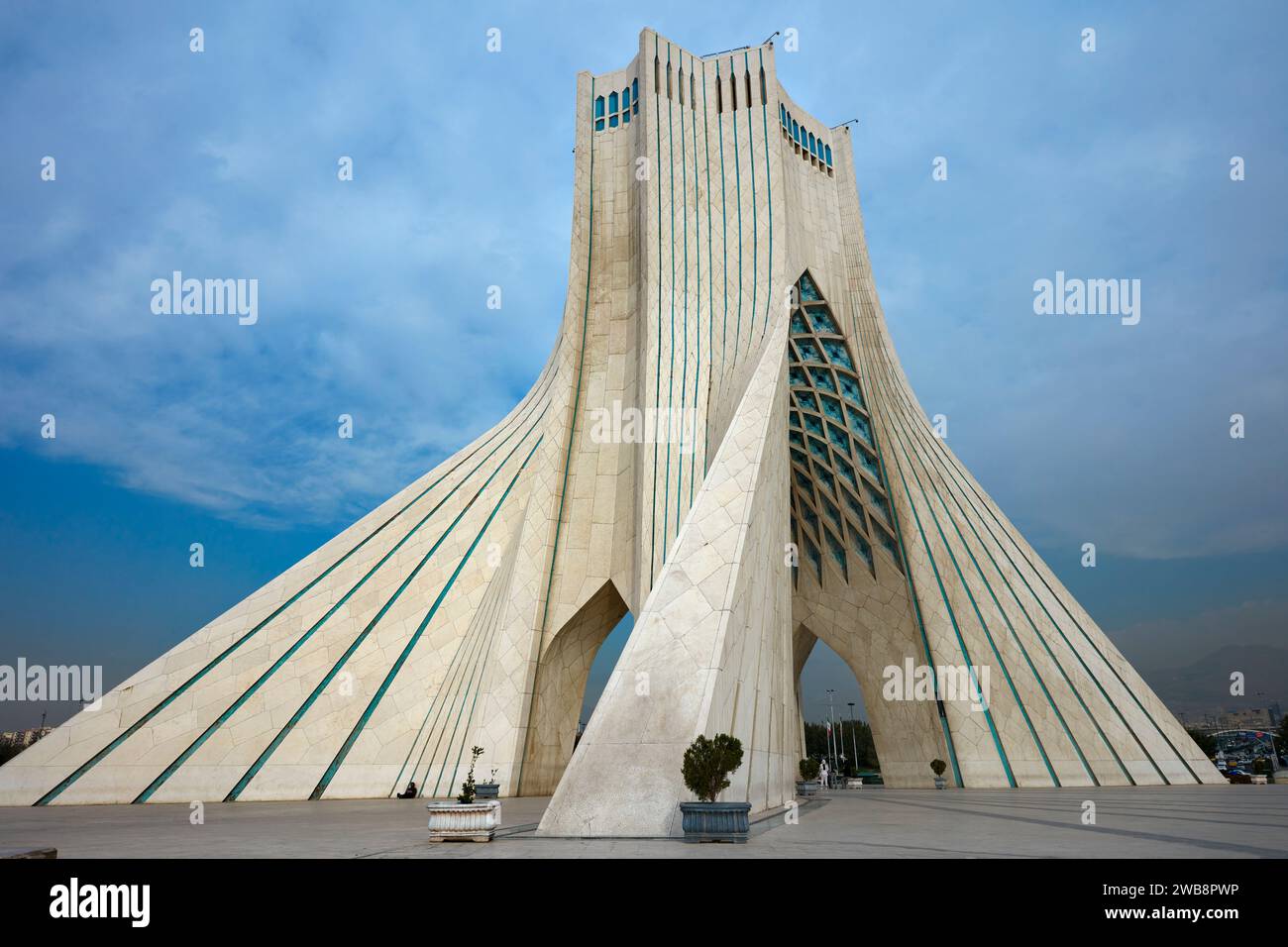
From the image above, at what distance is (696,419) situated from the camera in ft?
50.8

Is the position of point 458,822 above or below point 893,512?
below

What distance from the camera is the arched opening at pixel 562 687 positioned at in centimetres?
1419

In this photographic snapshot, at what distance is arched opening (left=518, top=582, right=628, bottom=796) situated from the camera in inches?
559

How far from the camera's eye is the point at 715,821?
5.89 m

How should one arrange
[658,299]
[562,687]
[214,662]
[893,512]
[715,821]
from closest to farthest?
1. [715,821]
2. [214,662]
3. [562,687]
4. [658,299]
5. [893,512]

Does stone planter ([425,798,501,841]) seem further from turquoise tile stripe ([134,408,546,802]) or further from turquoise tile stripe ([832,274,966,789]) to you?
turquoise tile stripe ([832,274,966,789])

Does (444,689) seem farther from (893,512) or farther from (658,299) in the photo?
(893,512)

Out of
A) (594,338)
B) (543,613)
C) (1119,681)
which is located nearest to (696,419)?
(594,338)

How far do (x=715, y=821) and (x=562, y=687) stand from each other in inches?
384

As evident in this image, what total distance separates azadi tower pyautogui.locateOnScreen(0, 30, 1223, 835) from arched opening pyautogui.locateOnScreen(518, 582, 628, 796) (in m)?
0.07

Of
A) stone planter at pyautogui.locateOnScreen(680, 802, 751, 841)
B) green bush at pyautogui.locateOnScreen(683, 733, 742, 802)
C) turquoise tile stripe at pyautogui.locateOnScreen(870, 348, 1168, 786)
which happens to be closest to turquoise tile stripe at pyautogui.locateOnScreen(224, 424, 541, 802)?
green bush at pyautogui.locateOnScreen(683, 733, 742, 802)

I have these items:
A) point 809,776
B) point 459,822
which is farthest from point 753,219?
point 459,822

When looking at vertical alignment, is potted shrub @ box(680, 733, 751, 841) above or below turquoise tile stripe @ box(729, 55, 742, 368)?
below
